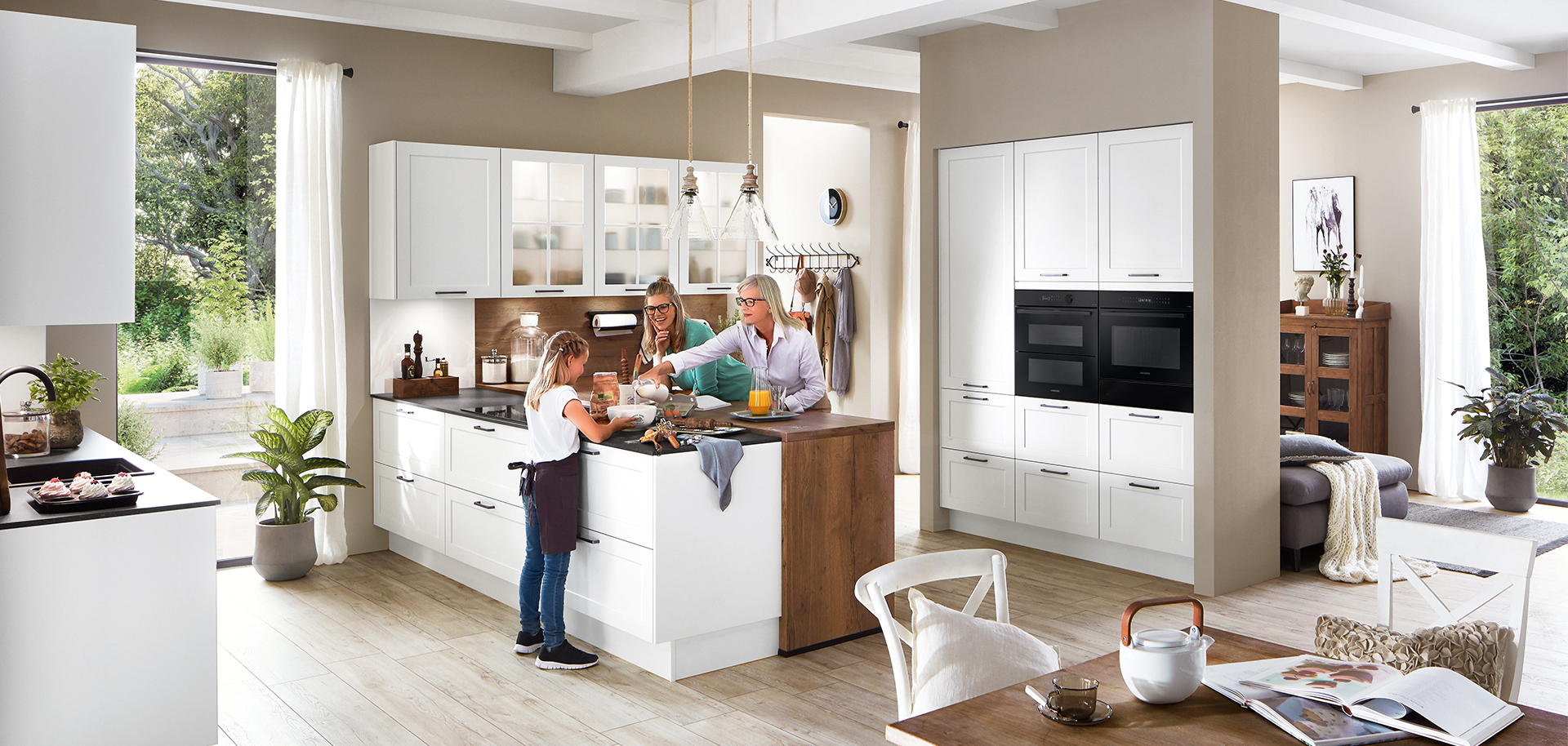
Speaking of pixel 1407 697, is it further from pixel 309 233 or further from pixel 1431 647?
pixel 309 233

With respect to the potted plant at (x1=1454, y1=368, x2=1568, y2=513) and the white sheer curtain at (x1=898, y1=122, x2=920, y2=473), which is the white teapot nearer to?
the potted plant at (x1=1454, y1=368, x2=1568, y2=513)

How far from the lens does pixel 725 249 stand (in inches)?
274

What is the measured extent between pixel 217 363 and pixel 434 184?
4.65 feet

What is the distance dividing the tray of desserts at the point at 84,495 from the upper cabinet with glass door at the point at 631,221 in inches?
135

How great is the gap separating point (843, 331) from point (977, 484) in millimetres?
2472

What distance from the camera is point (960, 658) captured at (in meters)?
2.61

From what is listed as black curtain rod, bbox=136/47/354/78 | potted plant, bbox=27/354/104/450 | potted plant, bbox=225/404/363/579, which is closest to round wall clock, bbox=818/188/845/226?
black curtain rod, bbox=136/47/354/78

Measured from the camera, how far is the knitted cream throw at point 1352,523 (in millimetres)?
5652

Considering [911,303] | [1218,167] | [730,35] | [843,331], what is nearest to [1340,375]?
[911,303]

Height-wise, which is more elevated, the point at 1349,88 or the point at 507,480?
the point at 1349,88

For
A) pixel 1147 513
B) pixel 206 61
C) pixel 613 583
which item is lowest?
pixel 613 583

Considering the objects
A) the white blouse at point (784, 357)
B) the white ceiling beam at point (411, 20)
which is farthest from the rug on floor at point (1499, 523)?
the white ceiling beam at point (411, 20)

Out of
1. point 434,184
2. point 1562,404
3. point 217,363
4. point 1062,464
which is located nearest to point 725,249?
point 434,184

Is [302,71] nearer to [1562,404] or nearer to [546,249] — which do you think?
[546,249]
